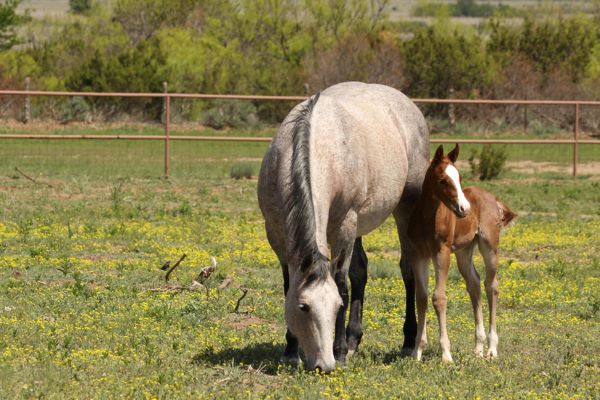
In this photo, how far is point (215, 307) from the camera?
956 centimetres

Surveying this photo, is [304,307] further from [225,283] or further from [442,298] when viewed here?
[225,283]

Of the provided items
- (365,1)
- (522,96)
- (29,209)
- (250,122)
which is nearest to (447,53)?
(522,96)

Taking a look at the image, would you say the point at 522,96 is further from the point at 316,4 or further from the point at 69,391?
the point at 69,391

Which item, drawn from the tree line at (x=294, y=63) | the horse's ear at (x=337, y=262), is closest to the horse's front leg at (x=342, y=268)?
the horse's ear at (x=337, y=262)

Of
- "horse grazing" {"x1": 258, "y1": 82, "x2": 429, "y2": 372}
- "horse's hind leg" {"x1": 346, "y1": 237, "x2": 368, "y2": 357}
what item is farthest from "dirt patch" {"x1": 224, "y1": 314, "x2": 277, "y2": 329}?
"horse grazing" {"x1": 258, "y1": 82, "x2": 429, "y2": 372}

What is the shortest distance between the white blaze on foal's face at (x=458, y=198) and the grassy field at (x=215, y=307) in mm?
1075

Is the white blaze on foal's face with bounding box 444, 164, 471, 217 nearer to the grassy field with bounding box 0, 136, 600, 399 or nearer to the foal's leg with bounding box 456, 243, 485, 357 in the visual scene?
the foal's leg with bounding box 456, 243, 485, 357

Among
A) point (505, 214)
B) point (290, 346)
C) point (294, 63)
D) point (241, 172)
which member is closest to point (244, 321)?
point (290, 346)

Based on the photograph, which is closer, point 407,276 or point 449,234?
point 449,234

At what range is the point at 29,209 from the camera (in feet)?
52.7

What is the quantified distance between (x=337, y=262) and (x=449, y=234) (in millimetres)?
926

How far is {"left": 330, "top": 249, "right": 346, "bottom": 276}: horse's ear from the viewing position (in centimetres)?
749

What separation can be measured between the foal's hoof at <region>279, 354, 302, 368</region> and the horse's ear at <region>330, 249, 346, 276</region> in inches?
24.5

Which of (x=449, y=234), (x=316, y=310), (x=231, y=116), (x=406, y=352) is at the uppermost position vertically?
(x=449, y=234)
